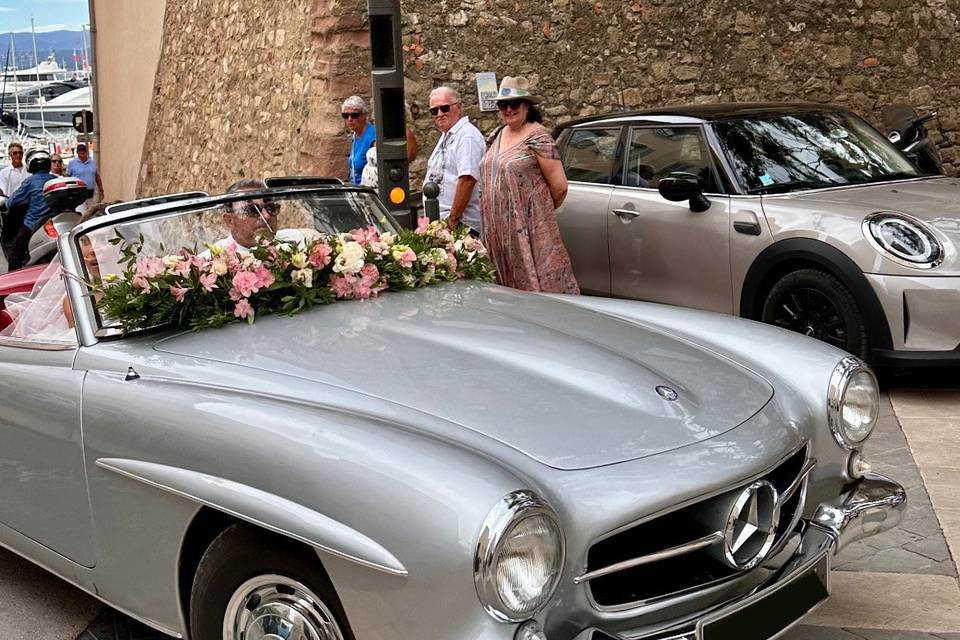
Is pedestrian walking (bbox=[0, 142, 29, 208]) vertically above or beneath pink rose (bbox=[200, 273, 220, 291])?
beneath

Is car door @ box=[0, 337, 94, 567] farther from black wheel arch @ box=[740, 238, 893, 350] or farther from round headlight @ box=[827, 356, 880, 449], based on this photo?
black wheel arch @ box=[740, 238, 893, 350]

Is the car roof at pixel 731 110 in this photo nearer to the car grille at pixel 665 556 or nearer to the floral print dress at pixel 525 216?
the floral print dress at pixel 525 216

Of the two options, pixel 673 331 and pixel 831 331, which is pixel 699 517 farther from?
pixel 831 331

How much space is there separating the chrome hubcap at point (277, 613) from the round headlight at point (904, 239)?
13.7 feet

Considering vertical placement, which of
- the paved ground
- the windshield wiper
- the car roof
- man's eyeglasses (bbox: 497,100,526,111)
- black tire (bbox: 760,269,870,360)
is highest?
man's eyeglasses (bbox: 497,100,526,111)

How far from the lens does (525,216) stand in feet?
21.4

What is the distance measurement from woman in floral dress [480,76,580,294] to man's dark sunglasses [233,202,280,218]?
256 cm

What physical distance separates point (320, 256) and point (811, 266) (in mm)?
3345

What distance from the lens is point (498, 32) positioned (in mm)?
12086

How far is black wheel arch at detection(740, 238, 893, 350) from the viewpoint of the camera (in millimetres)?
5809

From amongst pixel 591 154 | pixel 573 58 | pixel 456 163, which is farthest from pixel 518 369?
pixel 573 58

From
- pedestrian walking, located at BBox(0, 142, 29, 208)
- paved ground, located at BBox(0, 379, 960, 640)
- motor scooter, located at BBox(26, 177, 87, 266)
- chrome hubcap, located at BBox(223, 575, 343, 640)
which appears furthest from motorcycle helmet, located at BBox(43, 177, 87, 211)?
Answer: pedestrian walking, located at BBox(0, 142, 29, 208)

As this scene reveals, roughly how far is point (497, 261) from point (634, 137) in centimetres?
149

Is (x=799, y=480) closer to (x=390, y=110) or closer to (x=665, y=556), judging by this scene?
(x=665, y=556)
